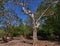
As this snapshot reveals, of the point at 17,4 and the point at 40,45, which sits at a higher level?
the point at 17,4

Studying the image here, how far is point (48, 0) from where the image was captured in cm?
2055

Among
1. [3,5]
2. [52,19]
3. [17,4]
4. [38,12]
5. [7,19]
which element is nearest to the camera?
[17,4]

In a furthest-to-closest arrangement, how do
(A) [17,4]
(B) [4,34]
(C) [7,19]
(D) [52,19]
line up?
(D) [52,19], (B) [4,34], (C) [7,19], (A) [17,4]

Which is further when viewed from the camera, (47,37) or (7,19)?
(47,37)

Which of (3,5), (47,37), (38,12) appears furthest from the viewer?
(47,37)

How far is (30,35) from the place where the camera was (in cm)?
4750

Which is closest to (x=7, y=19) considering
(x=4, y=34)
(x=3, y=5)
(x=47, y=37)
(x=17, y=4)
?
(x=4, y=34)

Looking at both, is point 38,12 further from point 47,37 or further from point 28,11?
point 47,37

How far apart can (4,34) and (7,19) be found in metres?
4.98

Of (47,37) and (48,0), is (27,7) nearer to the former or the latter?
(48,0)

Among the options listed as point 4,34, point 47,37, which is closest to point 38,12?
point 4,34

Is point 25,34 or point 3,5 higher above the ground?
point 3,5

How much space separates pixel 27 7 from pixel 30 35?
90.3 ft

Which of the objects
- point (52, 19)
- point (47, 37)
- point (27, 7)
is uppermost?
point (27, 7)
